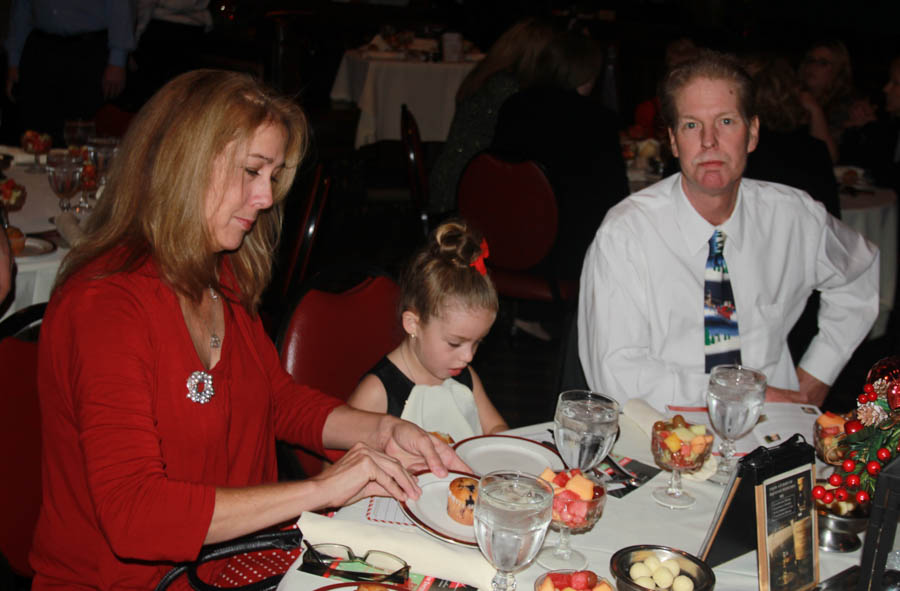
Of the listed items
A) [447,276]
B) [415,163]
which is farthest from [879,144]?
[447,276]

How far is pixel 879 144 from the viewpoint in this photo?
5391 millimetres

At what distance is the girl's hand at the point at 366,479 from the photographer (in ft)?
4.82

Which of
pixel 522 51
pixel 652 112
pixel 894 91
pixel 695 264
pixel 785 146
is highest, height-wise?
pixel 522 51

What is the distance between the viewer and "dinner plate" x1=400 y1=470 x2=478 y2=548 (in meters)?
1.35

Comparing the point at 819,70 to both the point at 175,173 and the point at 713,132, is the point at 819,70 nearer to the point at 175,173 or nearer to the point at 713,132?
the point at 713,132

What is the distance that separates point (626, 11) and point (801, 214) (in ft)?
34.1

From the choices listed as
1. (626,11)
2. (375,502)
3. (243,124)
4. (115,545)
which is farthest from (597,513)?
(626,11)

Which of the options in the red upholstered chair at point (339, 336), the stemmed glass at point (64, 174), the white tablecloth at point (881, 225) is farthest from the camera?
the white tablecloth at point (881, 225)

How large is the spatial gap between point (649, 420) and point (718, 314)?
Result: 0.63 meters

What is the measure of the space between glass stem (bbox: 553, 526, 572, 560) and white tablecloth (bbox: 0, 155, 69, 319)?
1444 mm

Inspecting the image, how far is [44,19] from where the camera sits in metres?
5.45

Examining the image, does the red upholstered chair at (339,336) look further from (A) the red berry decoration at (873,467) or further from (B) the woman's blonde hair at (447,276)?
(A) the red berry decoration at (873,467)

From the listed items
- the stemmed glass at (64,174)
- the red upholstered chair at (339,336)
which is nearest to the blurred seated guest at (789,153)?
the red upholstered chair at (339,336)

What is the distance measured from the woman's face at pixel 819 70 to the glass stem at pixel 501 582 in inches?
213
